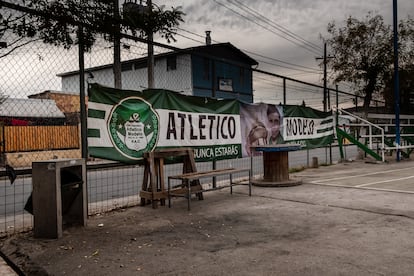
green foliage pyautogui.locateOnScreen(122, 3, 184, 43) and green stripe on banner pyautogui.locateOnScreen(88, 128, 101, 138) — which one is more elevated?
green foliage pyautogui.locateOnScreen(122, 3, 184, 43)

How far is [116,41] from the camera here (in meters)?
5.73

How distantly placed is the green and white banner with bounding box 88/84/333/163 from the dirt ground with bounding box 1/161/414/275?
1.21 m

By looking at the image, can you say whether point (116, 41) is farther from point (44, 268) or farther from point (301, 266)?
point (301, 266)

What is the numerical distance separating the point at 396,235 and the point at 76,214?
427 centimetres

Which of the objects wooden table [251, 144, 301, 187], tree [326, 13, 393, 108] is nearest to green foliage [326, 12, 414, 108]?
tree [326, 13, 393, 108]

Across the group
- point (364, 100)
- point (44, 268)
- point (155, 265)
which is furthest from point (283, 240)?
point (364, 100)

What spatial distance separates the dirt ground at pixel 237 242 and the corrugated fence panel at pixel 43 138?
1341cm

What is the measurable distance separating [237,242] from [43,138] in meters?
16.5

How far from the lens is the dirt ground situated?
3.83 meters

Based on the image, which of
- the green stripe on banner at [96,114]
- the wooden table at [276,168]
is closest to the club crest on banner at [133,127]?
the green stripe on banner at [96,114]

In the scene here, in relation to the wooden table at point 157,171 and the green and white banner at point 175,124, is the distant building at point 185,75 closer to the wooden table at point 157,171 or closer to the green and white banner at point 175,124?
the green and white banner at point 175,124

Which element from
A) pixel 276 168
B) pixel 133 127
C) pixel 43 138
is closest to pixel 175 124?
pixel 133 127

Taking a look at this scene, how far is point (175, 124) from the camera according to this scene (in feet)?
25.7

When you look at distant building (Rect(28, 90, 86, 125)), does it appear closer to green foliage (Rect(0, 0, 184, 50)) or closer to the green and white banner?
the green and white banner
